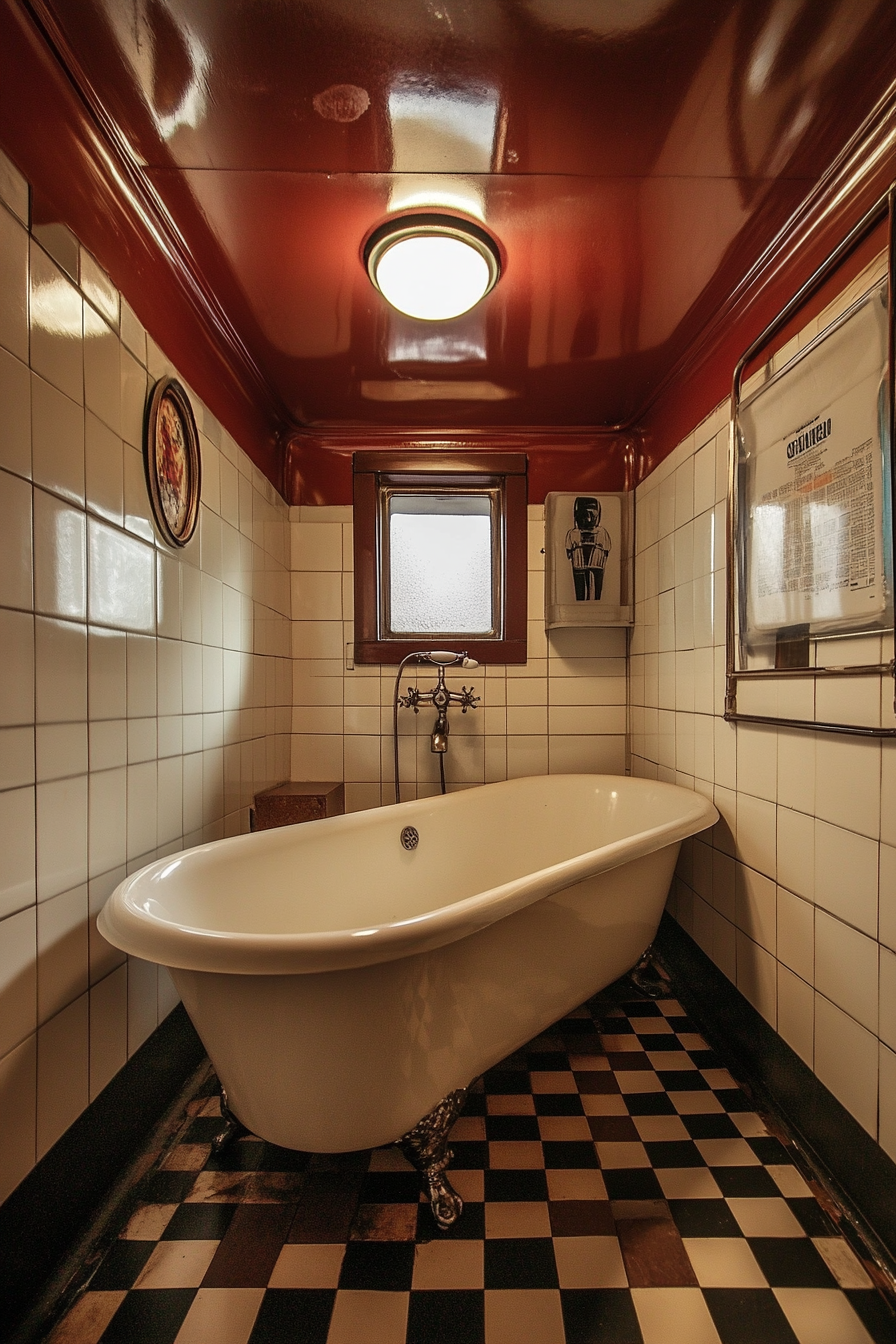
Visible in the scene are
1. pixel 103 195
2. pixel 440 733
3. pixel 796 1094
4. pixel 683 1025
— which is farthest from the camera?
pixel 440 733

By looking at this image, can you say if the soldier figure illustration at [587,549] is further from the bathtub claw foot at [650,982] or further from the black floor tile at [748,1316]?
the black floor tile at [748,1316]

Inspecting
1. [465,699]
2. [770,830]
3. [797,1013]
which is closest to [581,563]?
[465,699]

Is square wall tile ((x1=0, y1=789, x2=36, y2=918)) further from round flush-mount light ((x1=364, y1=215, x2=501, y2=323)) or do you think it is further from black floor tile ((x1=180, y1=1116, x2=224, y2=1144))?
round flush-mount light ((x1=364, y1=215, x2=501, y2=323))

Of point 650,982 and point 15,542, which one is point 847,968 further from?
point 15,542

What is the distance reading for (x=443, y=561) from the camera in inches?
110

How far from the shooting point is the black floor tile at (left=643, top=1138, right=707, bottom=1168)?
4.29ft

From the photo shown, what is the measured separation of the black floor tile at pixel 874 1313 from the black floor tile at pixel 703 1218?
0.57 feet

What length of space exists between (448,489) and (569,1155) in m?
2.26

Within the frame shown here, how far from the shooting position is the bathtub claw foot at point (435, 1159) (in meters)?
1.16

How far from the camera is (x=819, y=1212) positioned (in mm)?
1179

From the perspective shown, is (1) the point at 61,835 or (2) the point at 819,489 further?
(2) the point at 819,489

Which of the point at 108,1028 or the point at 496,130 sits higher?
the point at 496,130

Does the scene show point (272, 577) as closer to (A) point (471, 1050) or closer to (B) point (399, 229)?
(B) point (399, 229)

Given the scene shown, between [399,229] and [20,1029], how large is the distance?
5.73ft
